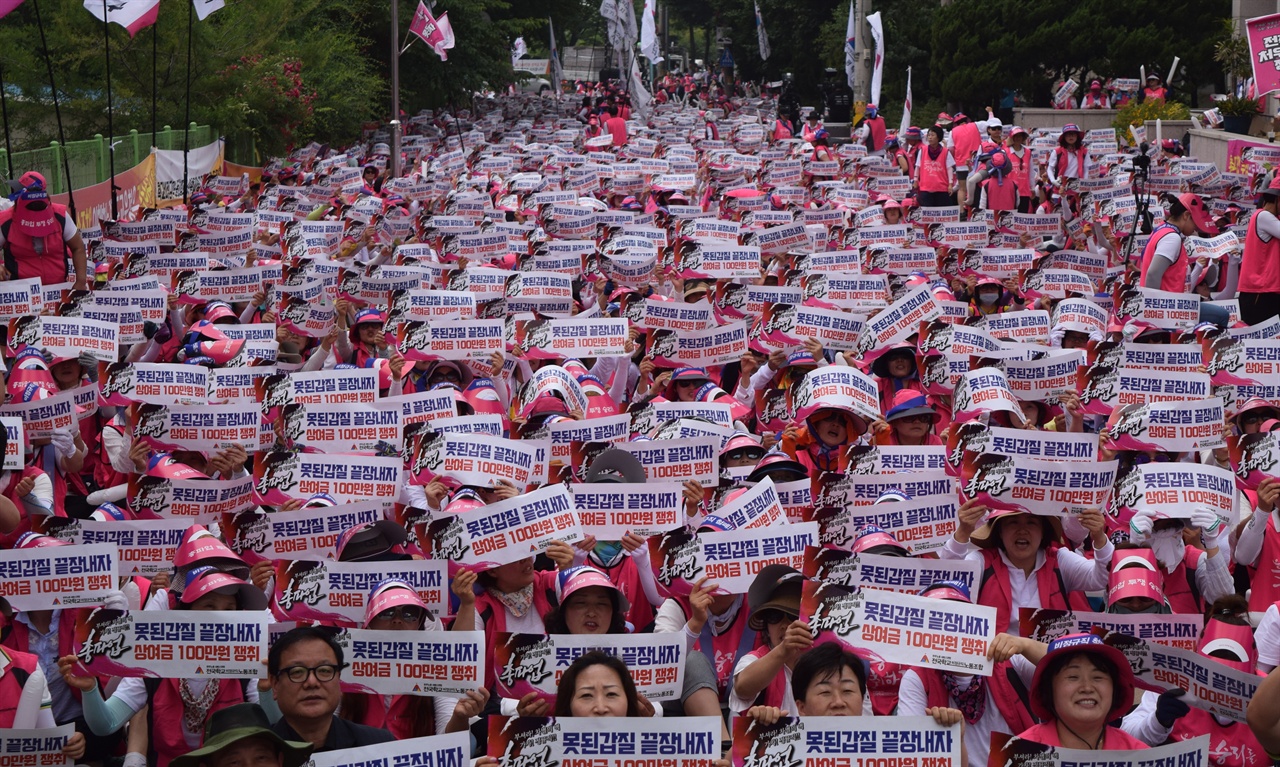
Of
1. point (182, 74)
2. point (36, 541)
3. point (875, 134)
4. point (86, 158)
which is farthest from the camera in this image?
point (875, 134)

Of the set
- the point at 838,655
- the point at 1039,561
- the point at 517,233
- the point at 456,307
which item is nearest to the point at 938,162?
the point at 517,233

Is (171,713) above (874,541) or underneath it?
underneath

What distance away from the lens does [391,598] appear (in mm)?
6023

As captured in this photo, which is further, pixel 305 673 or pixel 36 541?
pixel 36 541

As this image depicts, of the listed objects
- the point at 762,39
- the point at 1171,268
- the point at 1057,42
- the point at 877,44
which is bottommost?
the point at 1171,268

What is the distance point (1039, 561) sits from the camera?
6680 millimetres

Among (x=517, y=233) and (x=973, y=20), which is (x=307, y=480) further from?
(x=973, y=20)

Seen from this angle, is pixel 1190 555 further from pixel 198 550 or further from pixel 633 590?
pixel 198 550

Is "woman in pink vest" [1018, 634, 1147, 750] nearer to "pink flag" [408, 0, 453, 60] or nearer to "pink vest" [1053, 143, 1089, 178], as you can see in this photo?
"pink vest" [1053, 143, 1089, 178]

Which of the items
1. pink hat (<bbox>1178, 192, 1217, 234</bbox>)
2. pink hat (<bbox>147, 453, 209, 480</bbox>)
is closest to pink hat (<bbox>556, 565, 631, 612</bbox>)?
pink hat (<bbox>147, 453, 209, 480</bbox>)

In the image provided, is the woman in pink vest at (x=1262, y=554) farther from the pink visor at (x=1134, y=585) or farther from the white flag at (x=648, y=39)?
the white flag at (x=648, y=39)

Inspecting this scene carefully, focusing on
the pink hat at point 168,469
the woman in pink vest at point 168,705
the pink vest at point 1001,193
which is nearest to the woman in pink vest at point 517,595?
the woman in pink vest at point 168,705

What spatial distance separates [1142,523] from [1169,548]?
6.9 inches

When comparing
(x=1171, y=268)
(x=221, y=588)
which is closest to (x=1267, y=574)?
(x=221, y=588)
